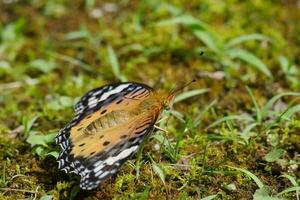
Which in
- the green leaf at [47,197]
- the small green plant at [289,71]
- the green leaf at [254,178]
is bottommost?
the green leaf at [254,178]

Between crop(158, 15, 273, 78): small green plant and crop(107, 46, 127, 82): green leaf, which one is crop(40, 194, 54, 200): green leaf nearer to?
crop(107, 46, 127, 82): green leaf

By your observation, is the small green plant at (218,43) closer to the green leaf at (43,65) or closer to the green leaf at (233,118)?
the green leaf at (233,118)

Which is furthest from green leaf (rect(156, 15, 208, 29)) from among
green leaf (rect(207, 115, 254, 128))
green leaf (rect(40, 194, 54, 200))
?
green leaf (rect(40, 194, 54, 200))

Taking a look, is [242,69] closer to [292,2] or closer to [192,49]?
[192,49]

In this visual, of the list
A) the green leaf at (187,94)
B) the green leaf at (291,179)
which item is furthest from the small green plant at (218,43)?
the green leaf at (291,179)

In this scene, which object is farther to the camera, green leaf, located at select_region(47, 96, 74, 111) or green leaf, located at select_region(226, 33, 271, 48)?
green leaf, located at select_region(226, 33, 271, 48)

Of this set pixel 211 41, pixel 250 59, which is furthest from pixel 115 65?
pixel 250 59

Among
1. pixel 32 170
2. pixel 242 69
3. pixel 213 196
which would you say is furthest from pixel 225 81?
pixel 32 170
